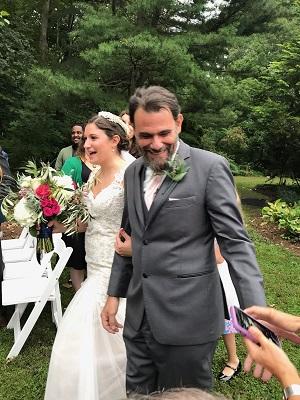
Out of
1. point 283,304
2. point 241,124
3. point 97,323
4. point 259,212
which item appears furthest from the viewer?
point 241,124

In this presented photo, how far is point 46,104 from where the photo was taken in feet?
43.4

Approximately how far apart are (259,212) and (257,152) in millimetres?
2831

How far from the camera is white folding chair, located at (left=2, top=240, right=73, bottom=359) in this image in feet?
12.7

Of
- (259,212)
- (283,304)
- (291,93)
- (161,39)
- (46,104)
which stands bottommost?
(259,212)

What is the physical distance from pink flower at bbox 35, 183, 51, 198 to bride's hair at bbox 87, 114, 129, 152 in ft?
2.12

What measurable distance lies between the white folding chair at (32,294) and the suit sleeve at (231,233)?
2.14 m

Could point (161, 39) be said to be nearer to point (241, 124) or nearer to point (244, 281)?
point (241, 124)

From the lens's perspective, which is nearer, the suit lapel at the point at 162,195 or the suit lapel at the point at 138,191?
the suit lapel at the point at 162,195

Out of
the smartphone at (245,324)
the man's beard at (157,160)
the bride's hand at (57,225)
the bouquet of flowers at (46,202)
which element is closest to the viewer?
the smartphone at (245,324)

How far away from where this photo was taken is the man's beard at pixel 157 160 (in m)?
2.20

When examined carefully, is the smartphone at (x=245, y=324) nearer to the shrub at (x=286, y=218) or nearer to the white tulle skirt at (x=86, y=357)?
the white tulle skirt at (x=86, y=357)

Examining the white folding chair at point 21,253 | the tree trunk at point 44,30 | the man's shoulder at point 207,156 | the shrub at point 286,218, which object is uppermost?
the tree trunk at point 44,30

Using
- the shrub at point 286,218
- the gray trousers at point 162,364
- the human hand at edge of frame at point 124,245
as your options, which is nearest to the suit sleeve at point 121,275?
the human hand at edge of frame at point 124,245

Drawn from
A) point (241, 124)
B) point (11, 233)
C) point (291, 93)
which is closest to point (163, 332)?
point (11, 233)
